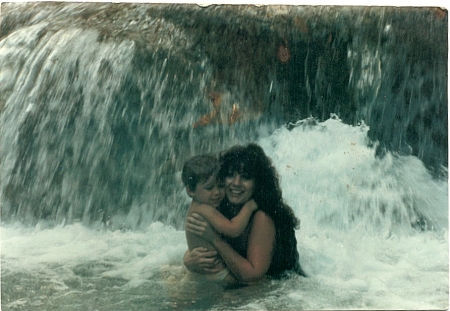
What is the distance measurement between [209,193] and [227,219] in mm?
182

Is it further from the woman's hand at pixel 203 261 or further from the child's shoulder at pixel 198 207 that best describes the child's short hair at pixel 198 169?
the woman's hand at pixel 203 261

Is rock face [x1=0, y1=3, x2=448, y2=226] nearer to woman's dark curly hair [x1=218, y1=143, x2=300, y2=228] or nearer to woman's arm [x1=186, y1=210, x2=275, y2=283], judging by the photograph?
woman's dark curly hair [x1=218, y1=143, x2=300, y2=228]

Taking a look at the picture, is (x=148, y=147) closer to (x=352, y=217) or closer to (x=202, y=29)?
(x=202, y=29)

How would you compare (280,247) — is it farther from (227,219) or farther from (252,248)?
(227,219)

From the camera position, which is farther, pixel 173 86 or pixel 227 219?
pixel 173 86

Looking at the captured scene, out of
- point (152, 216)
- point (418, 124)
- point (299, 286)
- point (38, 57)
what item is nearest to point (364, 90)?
point (418, 124)

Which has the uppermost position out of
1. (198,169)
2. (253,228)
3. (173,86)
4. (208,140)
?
(173,86)

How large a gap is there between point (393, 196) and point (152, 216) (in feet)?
4.71

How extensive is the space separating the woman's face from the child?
0.11 ft

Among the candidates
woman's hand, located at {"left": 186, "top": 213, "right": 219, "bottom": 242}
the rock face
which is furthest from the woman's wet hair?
woman's hand, located at {"left": 186, "top": 213, "right": 219, "bottom": 242}

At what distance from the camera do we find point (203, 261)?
3.18 meters

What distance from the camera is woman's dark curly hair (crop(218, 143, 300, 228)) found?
324cm

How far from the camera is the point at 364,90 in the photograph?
340 cm

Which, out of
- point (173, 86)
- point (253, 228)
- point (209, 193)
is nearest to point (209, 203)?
point (209, 193)
